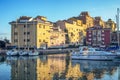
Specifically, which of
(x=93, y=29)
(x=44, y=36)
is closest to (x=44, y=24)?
(x=44, y=36)

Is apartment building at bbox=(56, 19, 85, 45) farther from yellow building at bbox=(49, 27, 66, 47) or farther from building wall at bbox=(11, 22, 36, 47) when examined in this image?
building wall at bbox=(11, 22, 36, 47)

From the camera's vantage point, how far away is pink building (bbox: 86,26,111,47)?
80.4 m

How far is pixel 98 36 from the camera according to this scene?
8150 centimetres

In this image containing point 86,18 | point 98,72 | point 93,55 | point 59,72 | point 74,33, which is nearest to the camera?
→ point 59,72

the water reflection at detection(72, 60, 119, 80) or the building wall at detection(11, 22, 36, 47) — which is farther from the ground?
the building wall at detection(11, 22, 36, 47)

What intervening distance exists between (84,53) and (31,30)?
29799mm

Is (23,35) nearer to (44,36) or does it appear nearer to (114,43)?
(44,36)

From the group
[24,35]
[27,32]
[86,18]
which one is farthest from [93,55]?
[86,18]

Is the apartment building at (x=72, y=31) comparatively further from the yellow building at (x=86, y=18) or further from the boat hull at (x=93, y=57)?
the boat hull at (x=93, y=57)

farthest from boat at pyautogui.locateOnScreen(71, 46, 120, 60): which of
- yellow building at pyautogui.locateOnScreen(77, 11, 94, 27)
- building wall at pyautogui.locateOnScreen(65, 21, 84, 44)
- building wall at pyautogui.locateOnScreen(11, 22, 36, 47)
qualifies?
yellow building at pyautogui.locateOnScreen(77, 11, 94, 27)

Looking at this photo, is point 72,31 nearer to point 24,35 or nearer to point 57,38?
point 57,38

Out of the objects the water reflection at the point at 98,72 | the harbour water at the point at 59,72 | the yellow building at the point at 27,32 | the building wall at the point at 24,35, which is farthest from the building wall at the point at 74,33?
the water reflection at the point at 98,72

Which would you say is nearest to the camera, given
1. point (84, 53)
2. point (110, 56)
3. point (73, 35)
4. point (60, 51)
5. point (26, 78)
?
point (26, 78)

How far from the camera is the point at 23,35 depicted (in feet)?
246
